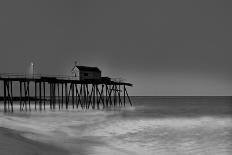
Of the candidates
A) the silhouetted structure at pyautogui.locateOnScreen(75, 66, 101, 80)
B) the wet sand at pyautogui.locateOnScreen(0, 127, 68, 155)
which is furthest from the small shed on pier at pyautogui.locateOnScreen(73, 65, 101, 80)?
the wet sand at pyautogui.locateOnScreen(0, 127, 68, 155)

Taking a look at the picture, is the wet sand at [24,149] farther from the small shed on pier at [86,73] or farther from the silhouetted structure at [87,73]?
the silhouetted structure at [87,73]

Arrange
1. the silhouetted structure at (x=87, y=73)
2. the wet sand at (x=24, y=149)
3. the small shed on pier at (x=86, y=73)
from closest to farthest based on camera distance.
→ the wet sand at (x=24, y=149)
the small shed on pier at (x=86, y=73)
the silhouetted structure at (x=87, y=73)

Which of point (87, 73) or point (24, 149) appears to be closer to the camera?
point (24, 149)

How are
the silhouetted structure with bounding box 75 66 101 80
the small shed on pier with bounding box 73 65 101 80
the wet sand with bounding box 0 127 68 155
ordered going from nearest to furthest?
the wet sand with bounding box 0 127 68 155, the small shed on pier with bounding box 73 65 101 80, the silhouetted structure with bounding box 75 66 101 80

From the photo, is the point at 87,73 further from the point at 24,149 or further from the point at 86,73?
the point at 24,149

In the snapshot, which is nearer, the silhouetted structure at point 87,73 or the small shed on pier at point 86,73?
the small shed on pier at point 86,73

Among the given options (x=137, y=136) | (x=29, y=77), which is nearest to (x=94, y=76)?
(x=29, y=77)

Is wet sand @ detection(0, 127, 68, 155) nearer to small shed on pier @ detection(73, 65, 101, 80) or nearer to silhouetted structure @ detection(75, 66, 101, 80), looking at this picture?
small shed on pier @ detection(73, 65, 101, 80)

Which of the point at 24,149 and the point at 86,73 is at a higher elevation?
the point at 86,73

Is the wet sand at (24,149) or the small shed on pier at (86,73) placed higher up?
the small shed on pier at (86,73)

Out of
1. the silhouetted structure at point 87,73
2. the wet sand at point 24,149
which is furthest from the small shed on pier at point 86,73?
the wet sand at point 24,149

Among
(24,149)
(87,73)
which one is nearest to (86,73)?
(87,73)

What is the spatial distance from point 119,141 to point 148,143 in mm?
1619

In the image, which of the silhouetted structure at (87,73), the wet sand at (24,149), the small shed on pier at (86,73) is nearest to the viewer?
the wet sand at (24,149)
